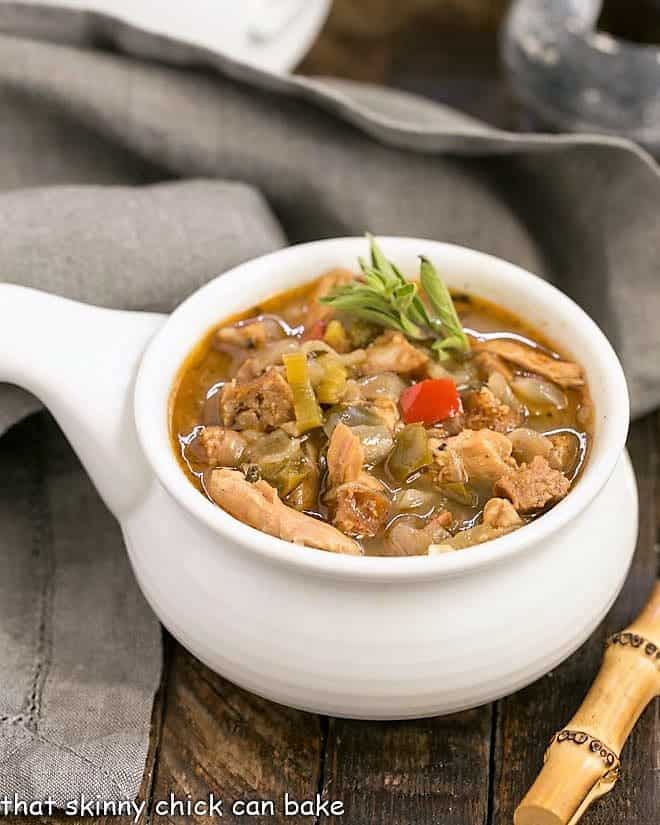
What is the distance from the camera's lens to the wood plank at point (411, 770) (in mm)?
2326

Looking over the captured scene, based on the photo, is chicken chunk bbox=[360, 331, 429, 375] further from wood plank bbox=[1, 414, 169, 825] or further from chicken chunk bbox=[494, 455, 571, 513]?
wood plank bbox=[1, 414, 169, 825]

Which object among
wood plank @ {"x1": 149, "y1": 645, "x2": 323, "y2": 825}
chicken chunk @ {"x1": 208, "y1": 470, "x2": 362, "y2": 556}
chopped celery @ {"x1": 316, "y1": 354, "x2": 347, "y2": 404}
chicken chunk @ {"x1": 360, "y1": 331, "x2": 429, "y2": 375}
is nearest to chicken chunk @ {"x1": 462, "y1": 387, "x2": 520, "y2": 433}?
chicken chunk @ {"x1": 360, "y1": 331, "x2": 429, "y2": 375}

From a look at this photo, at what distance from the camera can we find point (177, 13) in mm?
3605

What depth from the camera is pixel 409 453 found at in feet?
7.63

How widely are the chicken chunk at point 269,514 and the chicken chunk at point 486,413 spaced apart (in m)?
0.38

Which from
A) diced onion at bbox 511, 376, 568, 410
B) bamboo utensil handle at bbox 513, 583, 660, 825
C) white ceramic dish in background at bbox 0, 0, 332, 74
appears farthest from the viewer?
white ceramic dish in background at bbox 0, 0, 332, 74

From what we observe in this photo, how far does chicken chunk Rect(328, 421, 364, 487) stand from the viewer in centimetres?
229

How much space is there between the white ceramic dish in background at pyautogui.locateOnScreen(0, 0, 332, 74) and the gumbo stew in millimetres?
1191

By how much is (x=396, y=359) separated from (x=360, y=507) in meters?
0.37

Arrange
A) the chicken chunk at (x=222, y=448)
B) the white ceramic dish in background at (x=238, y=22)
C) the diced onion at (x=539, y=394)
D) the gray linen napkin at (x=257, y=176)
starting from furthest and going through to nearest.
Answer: the white ceramic dish in background at (x=238, y=22)
the gray linen napkin at (x=257, y=176)
the diced onion at (x=539, y=394)
the chicken chunk at (x=222, y=448)

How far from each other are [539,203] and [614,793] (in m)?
1.57

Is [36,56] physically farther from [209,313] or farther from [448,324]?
[448,324]

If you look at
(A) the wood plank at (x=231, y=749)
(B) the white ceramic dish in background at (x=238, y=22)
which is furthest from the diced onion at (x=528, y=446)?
(B) the white ceramic dish in background at (x=238, y=22)

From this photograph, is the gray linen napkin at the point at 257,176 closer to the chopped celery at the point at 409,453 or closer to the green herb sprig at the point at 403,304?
Answer: the green herb sprig at the point at 403,304
